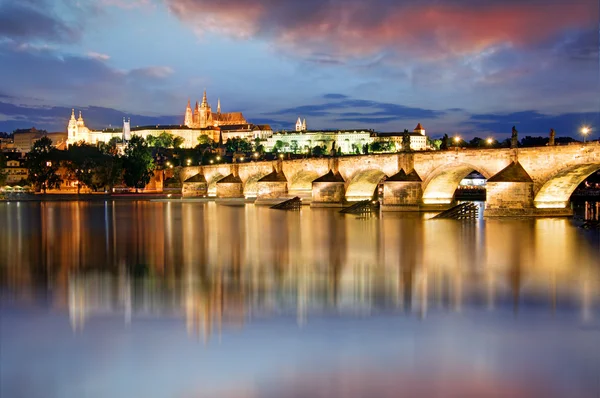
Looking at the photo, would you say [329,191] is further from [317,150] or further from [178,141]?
[178,141]

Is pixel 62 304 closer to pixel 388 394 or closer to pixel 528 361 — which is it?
pixel 388 394

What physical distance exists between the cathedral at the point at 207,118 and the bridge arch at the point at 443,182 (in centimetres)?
13798

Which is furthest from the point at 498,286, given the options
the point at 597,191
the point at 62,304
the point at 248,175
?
the point at 597,191

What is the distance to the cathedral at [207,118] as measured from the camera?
17438 centimetres

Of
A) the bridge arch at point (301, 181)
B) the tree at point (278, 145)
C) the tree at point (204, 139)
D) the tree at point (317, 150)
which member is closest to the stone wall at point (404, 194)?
the bridge arch at point (301, 181)

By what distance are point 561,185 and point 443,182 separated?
26.4 ft

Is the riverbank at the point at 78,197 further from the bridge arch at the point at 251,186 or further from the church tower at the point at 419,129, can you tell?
the church tower at the point at 419,129

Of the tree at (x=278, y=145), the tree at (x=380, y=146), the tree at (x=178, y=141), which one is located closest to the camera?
the tree at (x=380, y=146)

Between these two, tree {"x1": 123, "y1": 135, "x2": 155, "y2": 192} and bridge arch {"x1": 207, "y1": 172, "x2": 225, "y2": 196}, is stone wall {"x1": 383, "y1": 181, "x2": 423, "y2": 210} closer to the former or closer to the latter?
bridge arch {"x1": 207, "y1": 172, "x2": 225, "y2": 196}

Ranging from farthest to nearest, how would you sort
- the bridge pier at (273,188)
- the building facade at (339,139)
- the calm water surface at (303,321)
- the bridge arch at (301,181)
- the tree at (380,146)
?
1. the building facade at (339,139)
2. the tree at (380,146)
3. the bridge pier at (273,188)
4. the bridge arch at (301,181)
5. the calm water surface at (303,321)

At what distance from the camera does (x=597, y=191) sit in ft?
198

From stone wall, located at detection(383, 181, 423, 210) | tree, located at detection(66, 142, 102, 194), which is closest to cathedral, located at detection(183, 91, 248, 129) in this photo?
tree, located at detection(66, 142, 102, 194)

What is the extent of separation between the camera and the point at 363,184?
43.6 metres

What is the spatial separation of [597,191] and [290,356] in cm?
5949
